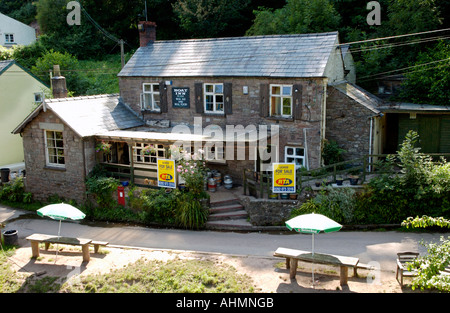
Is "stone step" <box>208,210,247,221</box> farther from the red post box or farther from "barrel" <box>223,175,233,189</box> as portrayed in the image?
the red post box

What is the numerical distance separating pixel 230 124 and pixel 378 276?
31.8 ft

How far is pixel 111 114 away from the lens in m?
19.6

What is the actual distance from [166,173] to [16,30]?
109ft

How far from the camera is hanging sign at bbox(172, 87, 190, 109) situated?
772 inches

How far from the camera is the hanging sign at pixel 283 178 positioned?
600 inches

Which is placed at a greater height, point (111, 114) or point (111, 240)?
point (111, 114)

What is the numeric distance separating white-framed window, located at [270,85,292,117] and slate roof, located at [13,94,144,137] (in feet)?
21.9

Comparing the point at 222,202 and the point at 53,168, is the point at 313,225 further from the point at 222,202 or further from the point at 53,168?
the point at 53,168

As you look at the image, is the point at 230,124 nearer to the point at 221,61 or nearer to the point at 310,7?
the point at 221,61

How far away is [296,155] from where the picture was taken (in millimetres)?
17516

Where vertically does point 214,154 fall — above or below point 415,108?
below

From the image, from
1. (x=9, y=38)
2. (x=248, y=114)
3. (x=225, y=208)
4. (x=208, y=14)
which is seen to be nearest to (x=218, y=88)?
(x=248, y=114)
